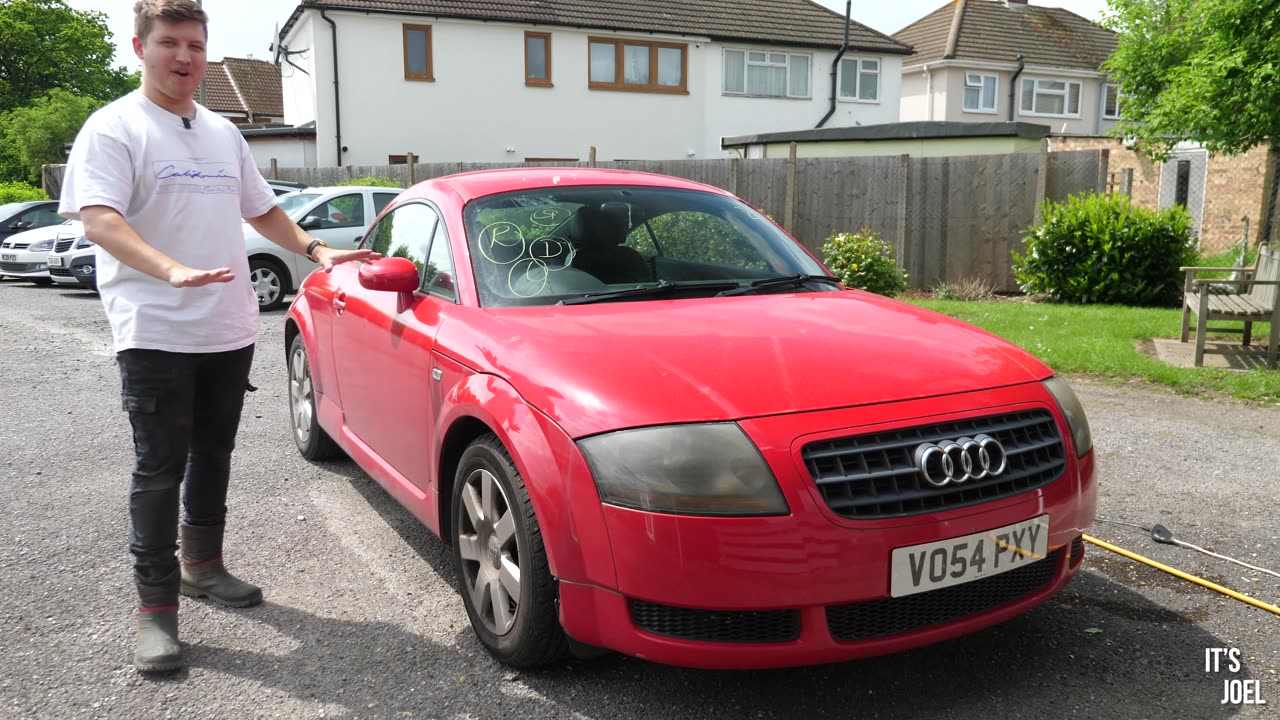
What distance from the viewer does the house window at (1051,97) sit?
126 feet

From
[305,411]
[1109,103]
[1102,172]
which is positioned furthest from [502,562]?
[1109,103]

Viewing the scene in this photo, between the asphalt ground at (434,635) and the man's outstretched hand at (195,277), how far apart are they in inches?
47.7

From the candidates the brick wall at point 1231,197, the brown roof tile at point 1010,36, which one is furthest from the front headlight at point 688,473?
the brown roof tile at point 1010,36

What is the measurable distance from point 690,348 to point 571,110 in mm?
26205

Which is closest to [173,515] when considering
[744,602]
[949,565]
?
[744,602]

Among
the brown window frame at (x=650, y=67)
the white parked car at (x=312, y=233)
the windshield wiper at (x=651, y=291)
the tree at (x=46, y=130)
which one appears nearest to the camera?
the windshield wiper at (x=651, y=291)

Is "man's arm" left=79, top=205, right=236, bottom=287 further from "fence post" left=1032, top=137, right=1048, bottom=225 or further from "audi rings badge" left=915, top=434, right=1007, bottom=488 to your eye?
"fence post" left=1032, top=137, right=1048, bottom=225

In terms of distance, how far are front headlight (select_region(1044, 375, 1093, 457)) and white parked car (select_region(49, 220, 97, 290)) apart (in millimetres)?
15203

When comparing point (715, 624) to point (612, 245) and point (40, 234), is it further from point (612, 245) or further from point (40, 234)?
point (40, 234)

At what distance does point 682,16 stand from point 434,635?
93.8 feet

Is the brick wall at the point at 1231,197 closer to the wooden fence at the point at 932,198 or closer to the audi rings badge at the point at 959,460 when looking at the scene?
the wooden fence at the point at 932,198

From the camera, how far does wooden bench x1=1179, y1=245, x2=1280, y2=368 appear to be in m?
8.26

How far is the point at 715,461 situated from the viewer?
8.39 feet

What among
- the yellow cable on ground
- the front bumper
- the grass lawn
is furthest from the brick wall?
the front bumper
